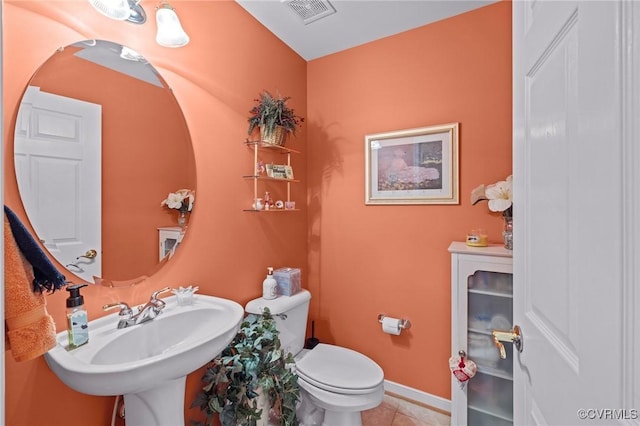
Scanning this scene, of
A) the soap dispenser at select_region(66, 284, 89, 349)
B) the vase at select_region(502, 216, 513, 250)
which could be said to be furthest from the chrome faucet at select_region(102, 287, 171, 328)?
the vase at select_region(502, 216, 513, 250)

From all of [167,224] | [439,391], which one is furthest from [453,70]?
[439,391]

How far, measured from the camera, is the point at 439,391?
1756 mm

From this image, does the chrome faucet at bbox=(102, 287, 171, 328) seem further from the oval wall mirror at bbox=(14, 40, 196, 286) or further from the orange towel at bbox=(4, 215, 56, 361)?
the orange towel at bbox=(4, 215, 56, 361)

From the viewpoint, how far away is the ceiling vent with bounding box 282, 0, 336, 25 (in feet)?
5.24

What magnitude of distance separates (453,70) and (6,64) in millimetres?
2064

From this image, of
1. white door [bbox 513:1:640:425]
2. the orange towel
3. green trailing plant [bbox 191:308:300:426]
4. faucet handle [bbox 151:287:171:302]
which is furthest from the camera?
green trailing plant [bbox 191:308:300:426]

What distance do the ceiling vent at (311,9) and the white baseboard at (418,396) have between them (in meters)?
2.48

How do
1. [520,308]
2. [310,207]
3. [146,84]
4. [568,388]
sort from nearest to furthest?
[568,388], [520,308], [146,84], [310,207]

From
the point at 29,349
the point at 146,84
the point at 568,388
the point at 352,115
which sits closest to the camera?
the point at 568,388

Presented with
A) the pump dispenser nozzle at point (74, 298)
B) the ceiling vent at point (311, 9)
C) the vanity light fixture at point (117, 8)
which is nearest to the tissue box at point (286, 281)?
the pump dispenser nozzle at point (74, 298)

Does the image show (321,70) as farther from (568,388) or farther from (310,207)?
(568,388)

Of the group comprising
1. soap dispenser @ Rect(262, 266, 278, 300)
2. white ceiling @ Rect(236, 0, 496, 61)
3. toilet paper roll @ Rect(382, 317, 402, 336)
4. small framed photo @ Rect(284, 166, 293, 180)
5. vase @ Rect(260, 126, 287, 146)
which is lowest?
toilet paper roll @ Rect(382, 317, 402, 336)

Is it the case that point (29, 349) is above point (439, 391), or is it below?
above

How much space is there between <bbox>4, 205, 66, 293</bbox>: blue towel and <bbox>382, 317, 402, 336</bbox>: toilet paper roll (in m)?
1.69
